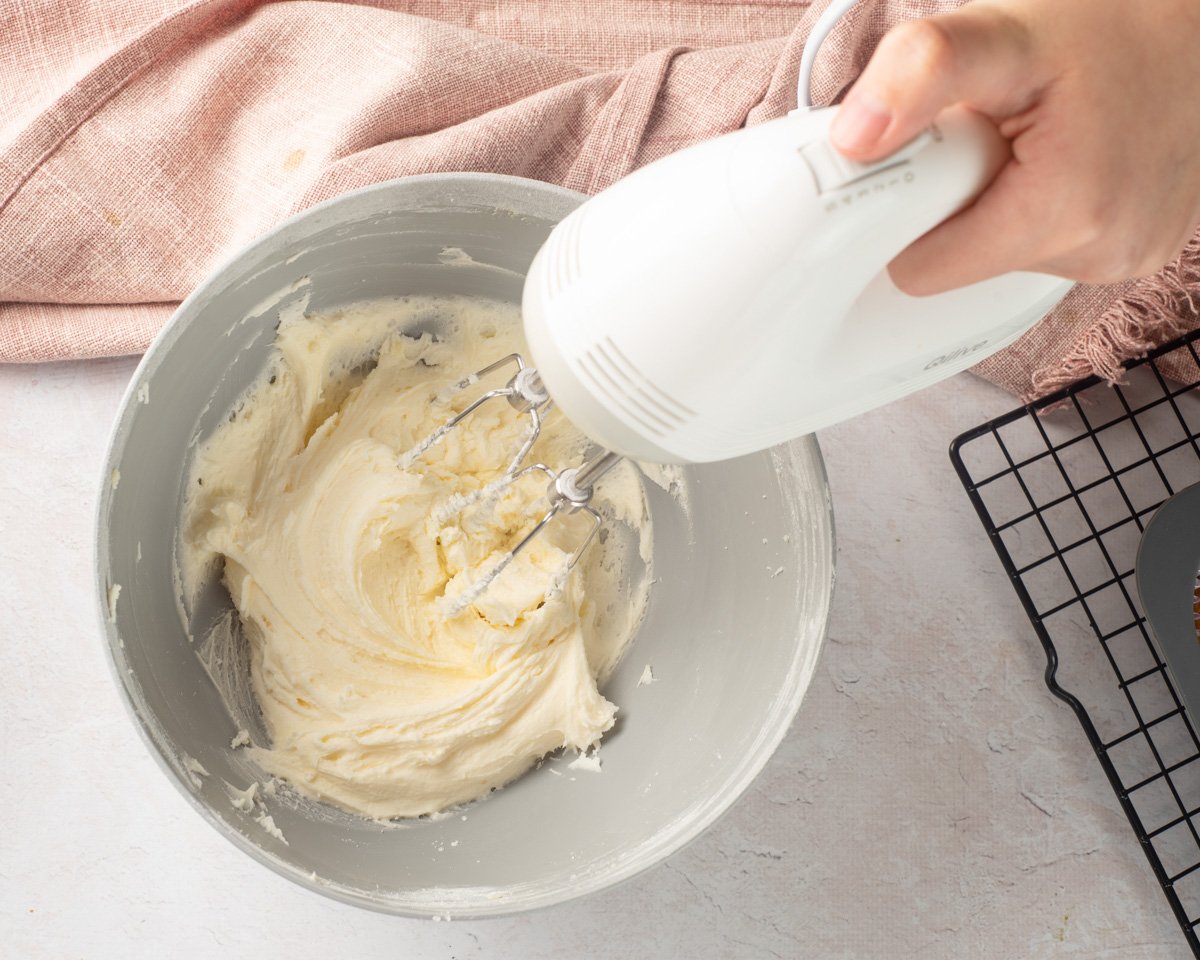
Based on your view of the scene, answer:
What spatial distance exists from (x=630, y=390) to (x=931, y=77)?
8.2 inches

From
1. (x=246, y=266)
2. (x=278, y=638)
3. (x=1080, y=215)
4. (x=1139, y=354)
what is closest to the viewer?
(x=1080, y=215)

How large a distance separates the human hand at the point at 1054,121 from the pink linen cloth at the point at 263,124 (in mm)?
483

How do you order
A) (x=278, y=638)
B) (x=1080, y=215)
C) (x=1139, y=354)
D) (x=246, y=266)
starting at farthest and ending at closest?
(x=1139, y=354)
(x=278, y=638)
(x=246, y=266)
(x=1080, y=215)

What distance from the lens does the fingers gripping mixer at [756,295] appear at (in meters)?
0.46

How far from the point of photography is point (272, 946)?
0.92m

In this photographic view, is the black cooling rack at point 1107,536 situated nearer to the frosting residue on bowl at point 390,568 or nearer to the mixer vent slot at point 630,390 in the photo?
the frosting residue on bowl at point 390,568

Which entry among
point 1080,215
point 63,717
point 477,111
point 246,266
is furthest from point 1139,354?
point 63,717

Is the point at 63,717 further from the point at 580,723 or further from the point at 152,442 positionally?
the point at 580,723

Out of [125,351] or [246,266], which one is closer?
[246,266]

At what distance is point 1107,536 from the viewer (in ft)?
3.49

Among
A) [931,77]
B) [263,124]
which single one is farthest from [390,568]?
[931,77]

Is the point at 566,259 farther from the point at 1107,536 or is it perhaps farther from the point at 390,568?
the point at 1107,536

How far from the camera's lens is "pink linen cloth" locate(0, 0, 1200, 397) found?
919mm

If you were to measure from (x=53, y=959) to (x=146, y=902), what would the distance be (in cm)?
10
